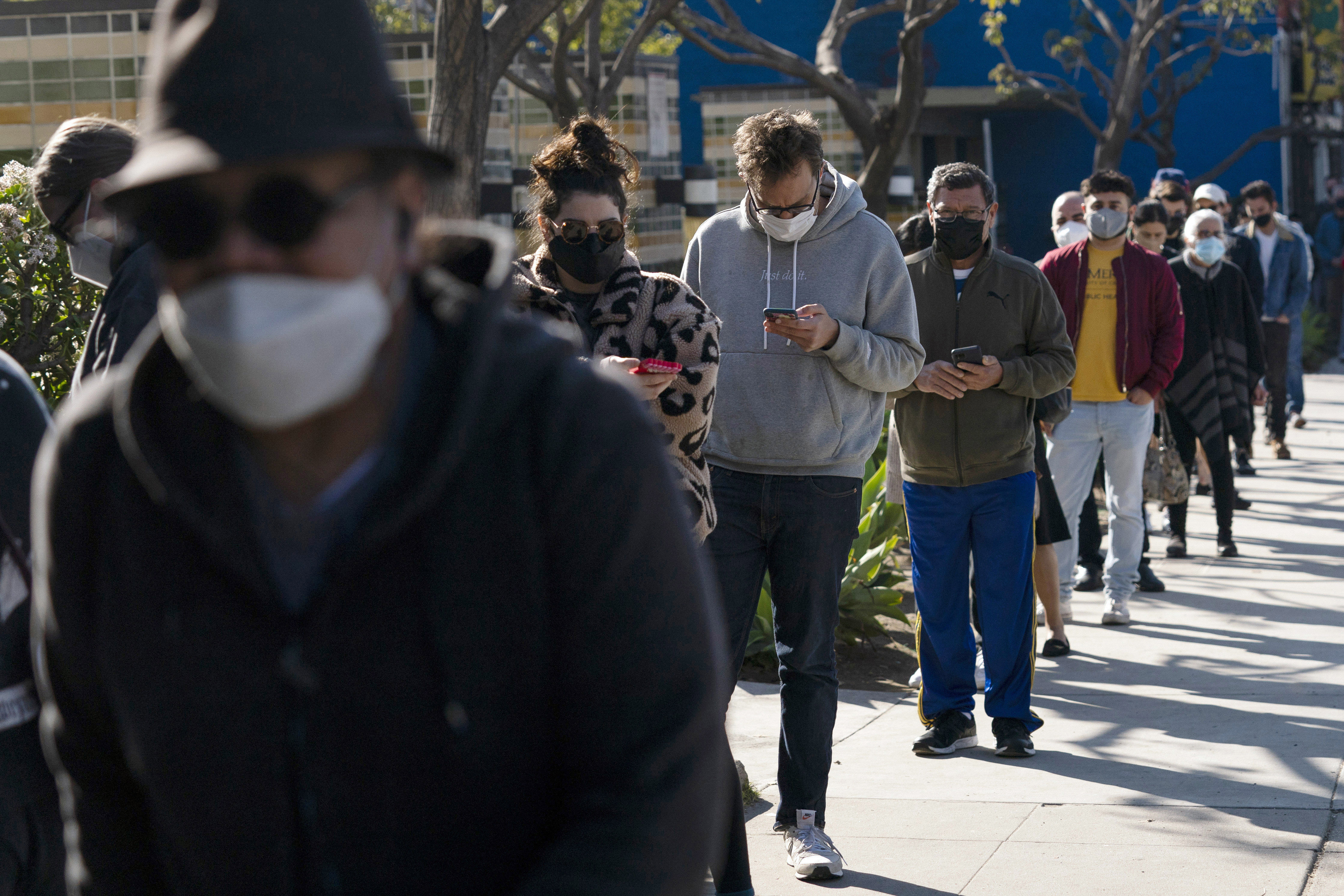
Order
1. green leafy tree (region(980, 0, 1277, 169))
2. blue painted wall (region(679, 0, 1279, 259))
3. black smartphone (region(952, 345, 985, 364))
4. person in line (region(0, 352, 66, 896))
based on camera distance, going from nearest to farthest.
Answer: person in line (region(0, 352, 66, 896)) → black smartphone (region(952, 345, 985, 364)) → green leafy tree (region(980, 0, 1277, 169)) → blue painted wall (region(679, 0, 1279, 259))

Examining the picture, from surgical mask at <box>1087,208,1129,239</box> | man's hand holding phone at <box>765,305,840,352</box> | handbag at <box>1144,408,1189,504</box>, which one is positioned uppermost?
surgical mask at <box>1087,208,1129,239</box>

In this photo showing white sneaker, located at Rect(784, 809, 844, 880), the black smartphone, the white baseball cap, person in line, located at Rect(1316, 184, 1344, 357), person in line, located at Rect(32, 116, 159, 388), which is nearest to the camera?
person in line, located at Rect(32, 116, 159, 388)

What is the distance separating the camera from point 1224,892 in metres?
4.45

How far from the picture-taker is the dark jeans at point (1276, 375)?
13445mm

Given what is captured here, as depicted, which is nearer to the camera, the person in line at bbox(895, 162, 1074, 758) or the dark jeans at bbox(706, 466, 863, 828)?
the dark jeans at bbox(706, 466, 863, 828)

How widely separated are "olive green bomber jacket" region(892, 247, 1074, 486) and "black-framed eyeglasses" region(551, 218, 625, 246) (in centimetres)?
226

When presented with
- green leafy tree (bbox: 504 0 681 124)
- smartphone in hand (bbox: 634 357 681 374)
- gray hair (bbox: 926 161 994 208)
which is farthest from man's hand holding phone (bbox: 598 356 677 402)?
green leafy tree (bbox: 504 0 681 124)

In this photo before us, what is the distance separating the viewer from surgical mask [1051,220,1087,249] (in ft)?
30.8

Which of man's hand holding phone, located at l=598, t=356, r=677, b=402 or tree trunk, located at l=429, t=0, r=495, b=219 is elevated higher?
tree trunk, located at l=429, t=0, r=495, b=219

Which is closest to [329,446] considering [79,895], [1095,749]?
[79,895]

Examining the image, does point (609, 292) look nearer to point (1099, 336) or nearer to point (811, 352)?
point (811, 352)

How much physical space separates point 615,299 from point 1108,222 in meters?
4.32

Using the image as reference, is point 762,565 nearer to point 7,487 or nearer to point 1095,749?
point 1095,749

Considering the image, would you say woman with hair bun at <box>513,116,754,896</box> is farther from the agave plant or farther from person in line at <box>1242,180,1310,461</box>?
person in line at <box>1242,180,1310,461</box>
